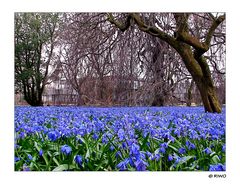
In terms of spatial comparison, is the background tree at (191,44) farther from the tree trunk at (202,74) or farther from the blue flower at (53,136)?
the blue flower at (53,136)

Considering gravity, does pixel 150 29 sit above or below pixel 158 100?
above

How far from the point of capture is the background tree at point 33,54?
3635mm

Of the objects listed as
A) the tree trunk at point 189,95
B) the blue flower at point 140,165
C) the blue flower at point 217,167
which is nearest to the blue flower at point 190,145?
the blue flower at point 217,167

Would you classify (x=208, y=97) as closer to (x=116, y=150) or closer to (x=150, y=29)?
(x=150, y=29)

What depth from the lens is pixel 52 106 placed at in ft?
13.8

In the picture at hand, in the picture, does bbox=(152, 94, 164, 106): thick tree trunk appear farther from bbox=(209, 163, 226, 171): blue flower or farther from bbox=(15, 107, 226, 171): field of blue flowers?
bbox=(209, 163, 226, 171): blue flower

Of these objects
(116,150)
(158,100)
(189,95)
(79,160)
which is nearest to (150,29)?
(189,95)

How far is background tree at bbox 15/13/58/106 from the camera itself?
3.63m

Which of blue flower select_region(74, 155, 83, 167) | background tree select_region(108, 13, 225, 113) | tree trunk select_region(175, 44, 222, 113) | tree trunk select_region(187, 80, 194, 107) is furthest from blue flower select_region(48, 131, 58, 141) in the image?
tree trunk select_region(187, 80, 194, 107)

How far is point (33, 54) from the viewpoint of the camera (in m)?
4.02
